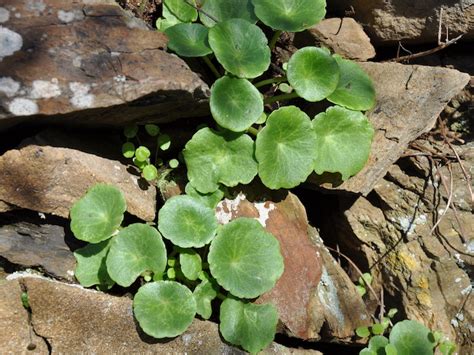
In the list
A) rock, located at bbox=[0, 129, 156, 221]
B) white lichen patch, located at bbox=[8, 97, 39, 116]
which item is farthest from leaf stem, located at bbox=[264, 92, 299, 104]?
white lichen patch, located at bbox=[8, 97, 39, 116]

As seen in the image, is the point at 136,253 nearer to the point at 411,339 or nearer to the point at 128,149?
the point at 128,149

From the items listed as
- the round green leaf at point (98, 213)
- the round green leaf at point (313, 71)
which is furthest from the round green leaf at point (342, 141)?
the round green leaf at point (98, 213)

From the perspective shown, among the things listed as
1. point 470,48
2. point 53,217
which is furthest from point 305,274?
point 470,48

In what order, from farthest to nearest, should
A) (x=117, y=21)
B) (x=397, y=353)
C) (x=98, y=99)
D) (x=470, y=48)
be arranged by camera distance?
1. (x=470, y=48)
2. (x=397, y=353)
3. (x=117, y=21)
4. (x=98, y=99)

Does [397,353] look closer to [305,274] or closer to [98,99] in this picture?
→ [305,274]

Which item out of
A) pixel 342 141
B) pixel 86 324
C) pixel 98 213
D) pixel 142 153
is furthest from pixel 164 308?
pixel 342 141

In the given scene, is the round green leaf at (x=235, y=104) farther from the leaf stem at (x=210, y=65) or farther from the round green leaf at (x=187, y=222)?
the round green leaf at (x=187, y=222)
